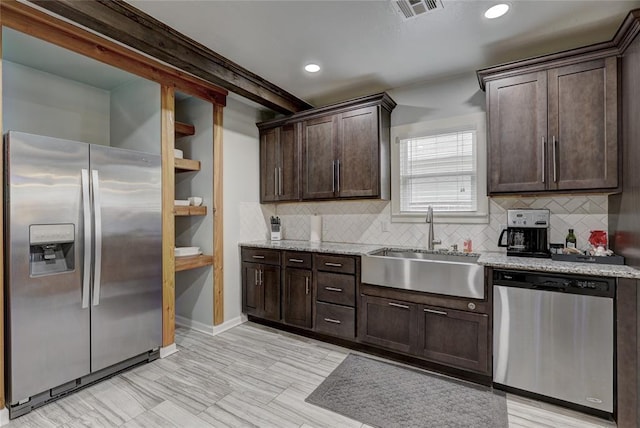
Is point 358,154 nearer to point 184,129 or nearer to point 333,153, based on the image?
point 333,153

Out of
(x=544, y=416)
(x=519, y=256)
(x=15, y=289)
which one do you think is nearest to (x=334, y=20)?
(x=519, y=256)

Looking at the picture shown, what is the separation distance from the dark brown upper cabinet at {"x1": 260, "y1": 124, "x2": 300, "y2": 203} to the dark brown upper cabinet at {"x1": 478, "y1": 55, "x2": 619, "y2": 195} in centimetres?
205

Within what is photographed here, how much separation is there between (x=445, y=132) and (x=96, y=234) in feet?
10.6

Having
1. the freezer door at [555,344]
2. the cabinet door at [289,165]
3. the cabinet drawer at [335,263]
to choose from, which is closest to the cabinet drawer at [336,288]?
the cabinet drawer at [335,263]

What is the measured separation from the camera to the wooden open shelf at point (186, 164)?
10.3ft

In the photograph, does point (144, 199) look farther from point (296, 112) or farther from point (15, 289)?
point (296, 112)

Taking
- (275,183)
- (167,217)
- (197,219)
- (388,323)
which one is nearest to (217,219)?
(197,219)

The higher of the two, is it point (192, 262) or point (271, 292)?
point (192, 262)

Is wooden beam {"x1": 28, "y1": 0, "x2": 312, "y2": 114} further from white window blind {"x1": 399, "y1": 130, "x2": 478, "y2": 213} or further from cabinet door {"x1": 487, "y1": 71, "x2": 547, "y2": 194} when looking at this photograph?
cabinet door {"x1": 487, "y1": 71, "x2": 547, "y2": 194}

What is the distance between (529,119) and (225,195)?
3.02 m

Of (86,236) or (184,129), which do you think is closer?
(86,236)

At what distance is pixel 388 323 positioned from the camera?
2.71m

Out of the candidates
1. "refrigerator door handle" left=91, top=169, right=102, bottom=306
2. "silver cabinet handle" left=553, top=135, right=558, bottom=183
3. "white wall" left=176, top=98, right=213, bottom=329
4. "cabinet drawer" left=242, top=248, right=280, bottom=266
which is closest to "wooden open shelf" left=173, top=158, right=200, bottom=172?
"white wall" left=176, top=98, right=213, bottom=329

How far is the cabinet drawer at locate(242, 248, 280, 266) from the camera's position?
338 cm
